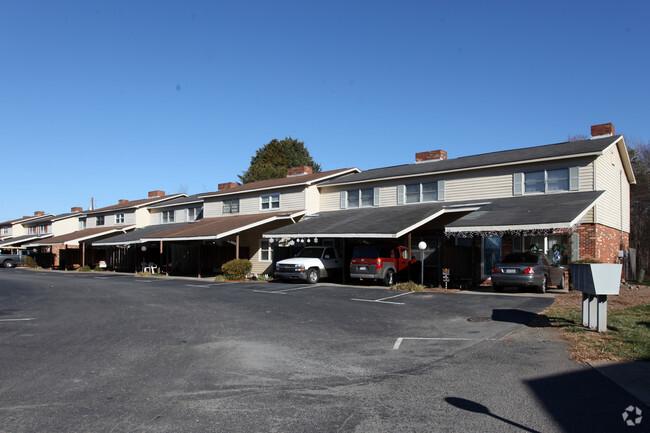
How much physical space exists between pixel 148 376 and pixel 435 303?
1003 centimetres

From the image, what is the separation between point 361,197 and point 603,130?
12.7 meters

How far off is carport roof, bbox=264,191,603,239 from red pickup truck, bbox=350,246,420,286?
3.34 feet

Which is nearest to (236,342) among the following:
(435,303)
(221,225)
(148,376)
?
(148,376)

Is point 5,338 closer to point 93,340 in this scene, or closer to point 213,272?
point 93,340

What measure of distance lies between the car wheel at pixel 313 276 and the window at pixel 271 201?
31.8ft

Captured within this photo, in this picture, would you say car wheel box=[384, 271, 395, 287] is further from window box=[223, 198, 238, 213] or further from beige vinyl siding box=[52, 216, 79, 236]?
beige vinyl siding box=[52, 216, 79, 236]

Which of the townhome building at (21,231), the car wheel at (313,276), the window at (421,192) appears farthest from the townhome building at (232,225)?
the townhome building at (21,231)

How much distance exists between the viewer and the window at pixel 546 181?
21.8 m

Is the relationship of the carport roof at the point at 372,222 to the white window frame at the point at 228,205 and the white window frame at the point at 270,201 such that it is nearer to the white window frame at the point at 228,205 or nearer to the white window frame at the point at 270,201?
the white window frame at the point at 270,201

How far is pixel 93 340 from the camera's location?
9.27m

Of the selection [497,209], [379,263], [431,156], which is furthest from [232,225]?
[497,209]

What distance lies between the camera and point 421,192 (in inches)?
1037

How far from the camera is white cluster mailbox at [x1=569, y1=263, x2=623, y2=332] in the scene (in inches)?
356

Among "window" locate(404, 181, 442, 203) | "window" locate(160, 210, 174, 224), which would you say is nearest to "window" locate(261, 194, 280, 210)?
"window" locate(404, 181, 442, 203)
